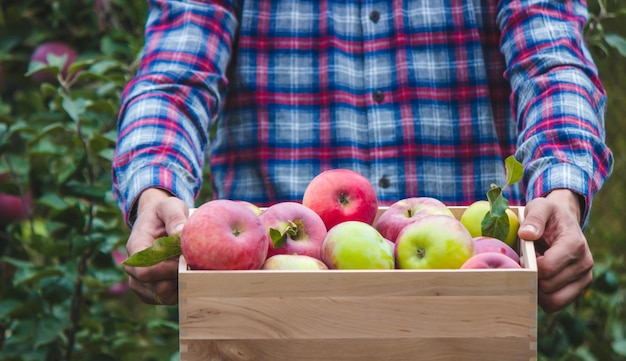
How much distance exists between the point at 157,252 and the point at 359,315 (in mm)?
279

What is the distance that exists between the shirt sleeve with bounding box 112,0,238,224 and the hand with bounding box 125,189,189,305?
0.51 feet

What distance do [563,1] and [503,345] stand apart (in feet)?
2.98

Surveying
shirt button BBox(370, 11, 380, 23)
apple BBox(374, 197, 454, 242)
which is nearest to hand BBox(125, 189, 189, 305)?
apple BBox(374, 197, 454, 242)

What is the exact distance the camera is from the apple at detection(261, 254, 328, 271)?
A: 3.90ft

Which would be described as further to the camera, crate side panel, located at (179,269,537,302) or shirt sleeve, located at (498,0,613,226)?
shirt sleeve, located at (498,0,613,226)

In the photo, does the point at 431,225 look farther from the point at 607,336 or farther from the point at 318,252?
the point at 607,336

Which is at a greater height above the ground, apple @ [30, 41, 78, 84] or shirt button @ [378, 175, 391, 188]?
apple @ [30, 41, 78, 84]

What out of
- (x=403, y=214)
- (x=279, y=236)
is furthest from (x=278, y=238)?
(x=403, y=214)

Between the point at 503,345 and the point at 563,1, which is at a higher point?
the point at 563,1

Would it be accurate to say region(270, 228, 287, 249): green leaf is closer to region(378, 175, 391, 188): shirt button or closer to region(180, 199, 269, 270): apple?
region(180, 199, 269, 270): apple

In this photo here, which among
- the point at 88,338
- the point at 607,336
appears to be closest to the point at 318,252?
the point at 88,338

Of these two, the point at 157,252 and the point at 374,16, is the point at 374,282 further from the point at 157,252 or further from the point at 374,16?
the point at 374,16

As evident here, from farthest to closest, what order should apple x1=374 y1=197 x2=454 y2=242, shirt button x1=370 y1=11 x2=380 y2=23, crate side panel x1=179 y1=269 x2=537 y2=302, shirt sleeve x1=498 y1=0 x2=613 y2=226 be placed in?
shirt button x1=370 y1=11 x2=380 y2=23, shirt sleeve x1=498 y1=0 x2=613 y2=226, apple x1=374 y1=197 x2=454 y2=242, crate side panel x1=179 y1=269 x2=537 y2=302

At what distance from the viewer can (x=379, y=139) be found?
74.2 inches
